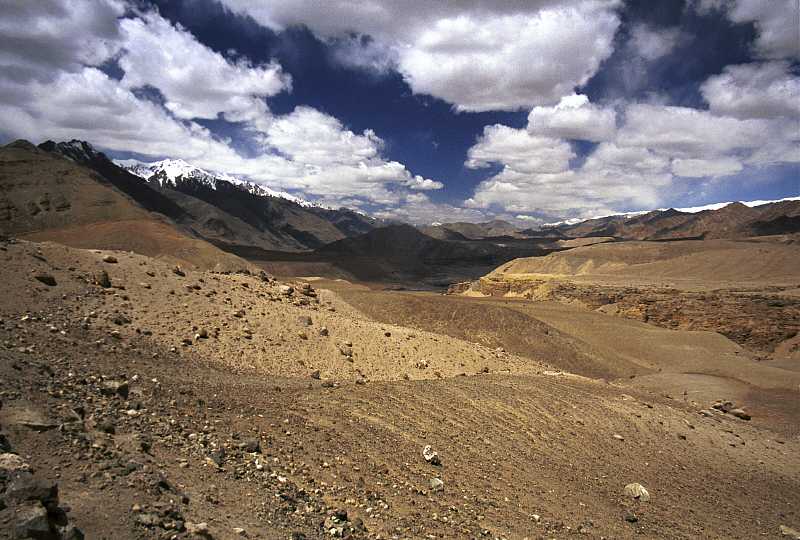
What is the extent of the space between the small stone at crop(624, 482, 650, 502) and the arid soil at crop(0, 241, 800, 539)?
7cm

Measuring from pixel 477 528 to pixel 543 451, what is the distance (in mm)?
3255

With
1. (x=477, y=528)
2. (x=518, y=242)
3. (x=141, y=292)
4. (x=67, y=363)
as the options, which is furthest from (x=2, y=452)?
(x=518, y=242)

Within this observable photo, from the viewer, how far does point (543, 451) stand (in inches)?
328

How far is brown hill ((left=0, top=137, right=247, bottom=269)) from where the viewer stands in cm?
3725

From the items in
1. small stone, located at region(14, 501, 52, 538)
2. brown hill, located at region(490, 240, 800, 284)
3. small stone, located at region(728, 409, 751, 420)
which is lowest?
small stone, located at region(728, 409, 751, 420)

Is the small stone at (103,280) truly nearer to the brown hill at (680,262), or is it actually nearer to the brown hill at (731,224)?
the brown hill at (680,262)

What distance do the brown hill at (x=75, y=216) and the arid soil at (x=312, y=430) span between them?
25.8 m

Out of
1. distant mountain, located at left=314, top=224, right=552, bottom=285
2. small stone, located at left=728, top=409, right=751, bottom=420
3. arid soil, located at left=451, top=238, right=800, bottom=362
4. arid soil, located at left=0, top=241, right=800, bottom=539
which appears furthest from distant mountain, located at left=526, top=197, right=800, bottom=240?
arid soil, located at left=0, top=241, right=800, bottom=539

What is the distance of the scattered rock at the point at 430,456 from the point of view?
6.80 metres

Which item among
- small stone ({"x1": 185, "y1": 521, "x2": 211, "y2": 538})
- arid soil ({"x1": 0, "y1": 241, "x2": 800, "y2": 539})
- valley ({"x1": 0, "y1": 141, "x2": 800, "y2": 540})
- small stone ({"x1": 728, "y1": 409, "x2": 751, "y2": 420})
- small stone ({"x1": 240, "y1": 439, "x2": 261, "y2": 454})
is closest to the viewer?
small stone ({"x1": 185, "y1": 521, "x2": 211, "y2": 538})

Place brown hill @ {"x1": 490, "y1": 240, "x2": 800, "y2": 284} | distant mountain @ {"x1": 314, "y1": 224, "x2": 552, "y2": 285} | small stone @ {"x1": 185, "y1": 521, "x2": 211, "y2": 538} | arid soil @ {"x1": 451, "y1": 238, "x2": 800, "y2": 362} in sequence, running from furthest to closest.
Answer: distant mountain @ {"x1": 314, "y1": 224, "x2": 552, "y2": 285} < brown hill @ {"x1": 490, "y1": 240, "x2": 800, "y2": 284} < arid soil @ {"x1": 451, "y1": 238, "x2": 800, "y2": 362} < small stone @ {"x1": 185, "y1": 521, "x2": 211, "y2": 538}

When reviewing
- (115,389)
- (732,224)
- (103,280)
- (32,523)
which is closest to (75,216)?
(103,280)

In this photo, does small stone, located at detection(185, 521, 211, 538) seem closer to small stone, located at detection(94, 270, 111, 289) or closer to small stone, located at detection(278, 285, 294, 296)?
small stone, located at detection(94, 270, 111, 289)

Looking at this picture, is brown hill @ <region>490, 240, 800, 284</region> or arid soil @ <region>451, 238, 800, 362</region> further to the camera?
brown hill @ <region>490, 240, 800, 284</region>
